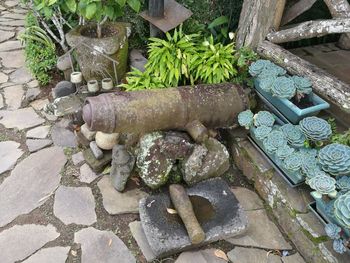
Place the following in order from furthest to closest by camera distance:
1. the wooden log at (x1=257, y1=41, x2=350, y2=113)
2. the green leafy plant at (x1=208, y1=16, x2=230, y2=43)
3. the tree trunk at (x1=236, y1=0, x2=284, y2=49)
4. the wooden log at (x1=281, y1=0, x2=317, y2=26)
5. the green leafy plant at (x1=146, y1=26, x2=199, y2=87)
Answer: the green leafy plant at (x1=208, y1=16, x2=230, y2=43) < the wooden log at (x1=281, y1=0, x2=317, y2=26) < the green leafy plant at (x1=146, y1=26, x2=199, y2=87) < the tree trunk at (x1=236, y1=0, x2=284, y2=49) < the wooden log at (x1=257, y1=41, x2=350, y2=113)

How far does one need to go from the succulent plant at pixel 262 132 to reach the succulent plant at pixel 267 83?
0.38 meters

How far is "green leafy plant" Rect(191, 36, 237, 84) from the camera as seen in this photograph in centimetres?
387

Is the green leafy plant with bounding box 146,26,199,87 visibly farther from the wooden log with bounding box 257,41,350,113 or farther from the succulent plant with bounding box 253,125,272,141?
the succulent plant with bounding box 253,125,272,141

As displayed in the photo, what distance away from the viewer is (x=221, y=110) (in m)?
3.58

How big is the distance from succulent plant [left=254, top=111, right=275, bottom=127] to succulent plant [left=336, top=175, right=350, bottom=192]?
34.6 inches

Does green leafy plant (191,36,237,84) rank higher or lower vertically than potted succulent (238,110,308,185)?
higher

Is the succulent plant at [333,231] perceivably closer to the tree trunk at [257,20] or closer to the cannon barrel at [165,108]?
the cannon barrel at [165,108]

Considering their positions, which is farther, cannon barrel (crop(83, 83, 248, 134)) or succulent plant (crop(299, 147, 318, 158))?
cannon barrel (crop(83, 83, 248, 134))

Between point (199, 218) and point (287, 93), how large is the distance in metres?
1.42

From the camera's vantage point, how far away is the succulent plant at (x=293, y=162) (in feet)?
9.34

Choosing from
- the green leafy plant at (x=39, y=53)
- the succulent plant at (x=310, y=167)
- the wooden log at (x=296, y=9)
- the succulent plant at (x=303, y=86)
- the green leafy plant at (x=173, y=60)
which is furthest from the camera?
the green leafy plant at (x=39, y=53)

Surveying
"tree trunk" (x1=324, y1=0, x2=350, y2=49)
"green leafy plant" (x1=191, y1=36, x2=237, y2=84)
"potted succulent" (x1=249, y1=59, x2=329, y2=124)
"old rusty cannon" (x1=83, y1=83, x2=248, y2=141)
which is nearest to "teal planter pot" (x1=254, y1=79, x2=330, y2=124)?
"potted succulent" (x1=249, y1=59, x2=329, y2=124)

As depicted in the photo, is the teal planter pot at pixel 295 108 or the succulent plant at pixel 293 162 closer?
the succulent plant at pixel 293 162

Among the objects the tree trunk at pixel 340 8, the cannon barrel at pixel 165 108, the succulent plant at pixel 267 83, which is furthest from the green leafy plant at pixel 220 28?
the tree trunk at pixel 340 8
